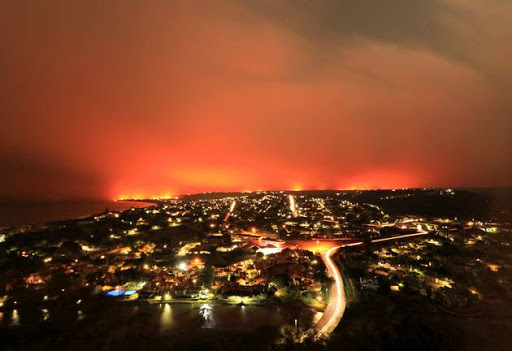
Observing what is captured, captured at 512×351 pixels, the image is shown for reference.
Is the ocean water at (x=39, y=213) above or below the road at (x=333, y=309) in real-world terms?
above

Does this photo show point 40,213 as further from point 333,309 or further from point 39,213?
point 333,309

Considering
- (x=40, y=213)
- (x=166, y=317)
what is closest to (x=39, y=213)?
(x=40, y=213)

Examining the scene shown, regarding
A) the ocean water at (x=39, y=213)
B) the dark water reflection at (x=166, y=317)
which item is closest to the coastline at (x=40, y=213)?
the ocean water at (x=39, y=213)

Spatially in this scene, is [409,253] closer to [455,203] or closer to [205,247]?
[205,247]

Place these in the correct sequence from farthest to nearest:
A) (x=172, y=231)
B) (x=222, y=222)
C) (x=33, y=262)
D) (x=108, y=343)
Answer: (x=222, y=222), (x=172, y=231), (x=33, y=262), (x=108, y=343)

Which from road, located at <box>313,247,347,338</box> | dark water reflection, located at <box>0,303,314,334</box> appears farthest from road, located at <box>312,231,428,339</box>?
dark water reflection, located at <box>0,303,314,334</box>

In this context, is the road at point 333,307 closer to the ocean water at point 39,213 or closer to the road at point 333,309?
the road at point 333,309

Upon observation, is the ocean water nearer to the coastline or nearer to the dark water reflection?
the coastline

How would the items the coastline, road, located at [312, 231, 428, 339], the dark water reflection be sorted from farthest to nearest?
the coastline → the dark water reflection → road, located at [312, 231, 428, 339]

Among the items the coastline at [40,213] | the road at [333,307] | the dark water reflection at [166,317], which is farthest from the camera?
the coastline at [40,213]

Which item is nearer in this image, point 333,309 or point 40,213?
point 333,309

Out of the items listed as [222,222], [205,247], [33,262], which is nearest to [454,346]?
[205,247]
